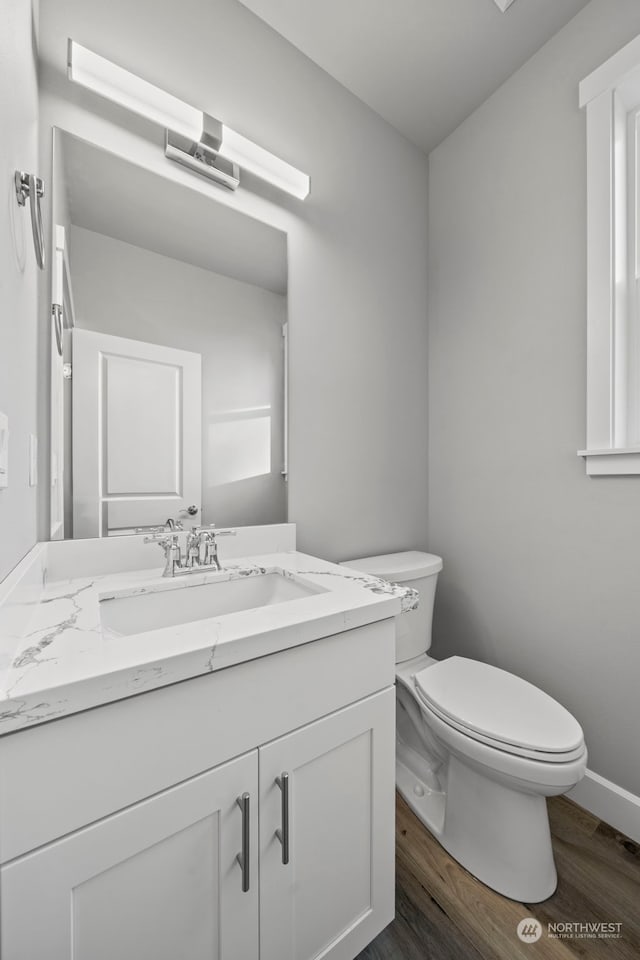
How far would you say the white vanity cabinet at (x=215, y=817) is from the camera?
497mm

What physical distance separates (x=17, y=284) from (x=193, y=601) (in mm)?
767

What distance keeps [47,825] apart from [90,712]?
134 mm

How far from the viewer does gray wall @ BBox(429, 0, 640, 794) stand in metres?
1.26

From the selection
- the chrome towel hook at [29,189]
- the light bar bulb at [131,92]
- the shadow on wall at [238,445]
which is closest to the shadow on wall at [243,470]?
the shadow on wall at [238,445]

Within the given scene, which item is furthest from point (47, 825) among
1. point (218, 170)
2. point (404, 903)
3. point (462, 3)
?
point (462, 3)

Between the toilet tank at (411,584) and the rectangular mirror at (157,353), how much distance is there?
435mm

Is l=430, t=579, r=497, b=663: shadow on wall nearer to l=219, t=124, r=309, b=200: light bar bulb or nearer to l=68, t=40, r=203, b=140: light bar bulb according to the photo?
l=219, t=124, r=309, b=200: light bar bulb

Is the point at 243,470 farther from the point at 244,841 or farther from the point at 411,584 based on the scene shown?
the point at 244,841

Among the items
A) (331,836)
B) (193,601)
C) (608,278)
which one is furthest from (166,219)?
(331,836)

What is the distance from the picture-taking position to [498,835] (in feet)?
3.43

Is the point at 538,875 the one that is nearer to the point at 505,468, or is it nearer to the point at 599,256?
the point at 505,468

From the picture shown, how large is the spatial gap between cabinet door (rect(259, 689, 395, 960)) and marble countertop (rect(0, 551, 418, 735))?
0.66ft

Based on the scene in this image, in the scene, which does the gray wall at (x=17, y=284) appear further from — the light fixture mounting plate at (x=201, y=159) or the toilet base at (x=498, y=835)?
the toilet base at (x=498, y=835)

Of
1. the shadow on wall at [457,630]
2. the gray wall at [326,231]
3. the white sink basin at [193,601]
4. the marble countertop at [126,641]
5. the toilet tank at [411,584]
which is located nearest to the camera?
the marble countertop at [126,641]
